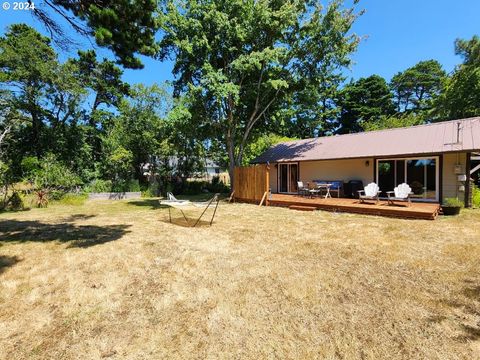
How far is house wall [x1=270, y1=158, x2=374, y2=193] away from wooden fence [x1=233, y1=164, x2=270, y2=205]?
3.84 m

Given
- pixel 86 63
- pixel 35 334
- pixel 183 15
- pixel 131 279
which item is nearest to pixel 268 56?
pixel 183 15

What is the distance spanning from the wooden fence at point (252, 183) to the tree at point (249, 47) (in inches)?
121

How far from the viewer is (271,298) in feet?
12.7

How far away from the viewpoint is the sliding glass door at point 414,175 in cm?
1217

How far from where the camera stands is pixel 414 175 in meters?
12.8

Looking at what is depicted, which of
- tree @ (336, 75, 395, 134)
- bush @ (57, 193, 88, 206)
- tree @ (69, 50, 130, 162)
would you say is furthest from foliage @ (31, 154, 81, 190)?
tree @ (336, 75, 395, 134)

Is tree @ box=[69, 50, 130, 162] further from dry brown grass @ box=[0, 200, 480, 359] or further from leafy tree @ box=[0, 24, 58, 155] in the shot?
A: dry brown grass @ box=[0, 200, 480, 359]

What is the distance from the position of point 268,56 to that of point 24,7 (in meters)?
9.74

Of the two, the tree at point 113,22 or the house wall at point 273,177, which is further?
the house wall at point 273,177

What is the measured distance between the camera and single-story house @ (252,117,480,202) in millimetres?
11461

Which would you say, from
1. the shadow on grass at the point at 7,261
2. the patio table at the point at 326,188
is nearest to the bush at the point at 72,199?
the shadow on grass at the point at 7,261

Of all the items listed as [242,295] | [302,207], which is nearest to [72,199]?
[302,207]

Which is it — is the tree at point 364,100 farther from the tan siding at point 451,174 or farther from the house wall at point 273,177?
the tan siding at point 451,174

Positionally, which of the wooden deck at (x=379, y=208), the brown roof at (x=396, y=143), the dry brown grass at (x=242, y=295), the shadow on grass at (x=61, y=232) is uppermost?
the brown roof at (x=396, y=143)
